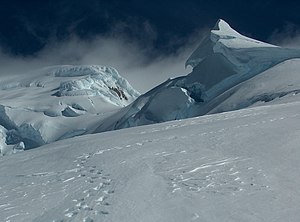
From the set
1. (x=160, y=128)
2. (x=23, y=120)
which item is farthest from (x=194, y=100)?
(x=23, y=120)

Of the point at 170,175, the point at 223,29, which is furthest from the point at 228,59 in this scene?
the point at 170,175

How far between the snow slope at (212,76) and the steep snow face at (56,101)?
18591mm

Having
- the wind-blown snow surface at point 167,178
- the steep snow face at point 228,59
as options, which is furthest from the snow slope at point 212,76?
the wind-blown snow surface at point 167,178

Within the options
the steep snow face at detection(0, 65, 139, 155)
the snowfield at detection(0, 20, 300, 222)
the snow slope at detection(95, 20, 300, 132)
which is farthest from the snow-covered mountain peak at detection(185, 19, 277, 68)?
the snowfield at detection(0, 20, 300, 222)

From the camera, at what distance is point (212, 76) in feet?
139

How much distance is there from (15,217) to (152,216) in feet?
6.63

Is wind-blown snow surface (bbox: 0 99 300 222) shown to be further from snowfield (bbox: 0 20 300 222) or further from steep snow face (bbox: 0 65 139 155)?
steep snow face (bbox: 0 65 139 155)

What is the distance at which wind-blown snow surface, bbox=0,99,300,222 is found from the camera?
7270mm

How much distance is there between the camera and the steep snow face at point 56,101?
78688mm

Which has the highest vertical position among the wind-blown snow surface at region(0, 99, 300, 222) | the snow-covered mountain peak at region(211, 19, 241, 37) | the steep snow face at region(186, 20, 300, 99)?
the snow-covered mountain peak at region(211, 19, 241, 37)

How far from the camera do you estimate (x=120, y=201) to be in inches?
308

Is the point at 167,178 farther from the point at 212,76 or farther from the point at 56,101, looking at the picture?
the point at 56,101

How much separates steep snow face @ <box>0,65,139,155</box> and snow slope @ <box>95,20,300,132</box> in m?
18.6

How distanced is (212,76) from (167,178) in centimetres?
3405
